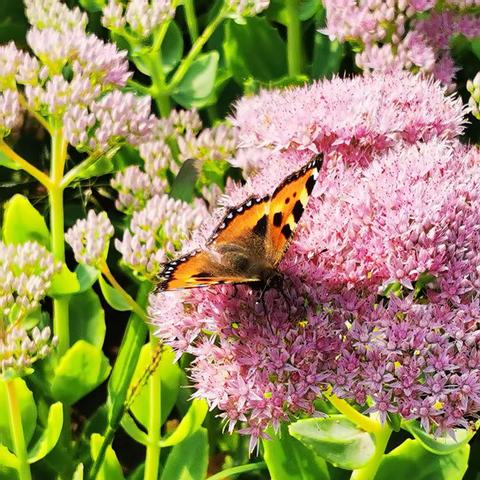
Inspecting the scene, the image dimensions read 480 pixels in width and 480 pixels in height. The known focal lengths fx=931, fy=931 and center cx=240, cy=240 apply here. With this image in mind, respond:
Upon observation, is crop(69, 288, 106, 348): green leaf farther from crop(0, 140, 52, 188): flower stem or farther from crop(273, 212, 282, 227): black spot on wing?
crop(273, 212, 282, 227): black spot on wing

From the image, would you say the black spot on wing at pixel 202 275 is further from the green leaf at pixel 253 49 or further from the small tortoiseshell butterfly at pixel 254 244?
the green leaf at pixel 253 49

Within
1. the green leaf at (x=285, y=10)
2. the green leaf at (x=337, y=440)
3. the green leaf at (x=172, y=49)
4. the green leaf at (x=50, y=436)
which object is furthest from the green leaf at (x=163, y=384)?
the green leaf at (x=285, y=10)

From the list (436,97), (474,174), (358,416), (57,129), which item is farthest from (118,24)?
(358,416)

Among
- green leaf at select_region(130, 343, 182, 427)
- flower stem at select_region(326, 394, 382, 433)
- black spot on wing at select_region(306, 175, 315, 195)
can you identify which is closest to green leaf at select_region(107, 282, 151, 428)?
green leaf at select_region(130, 343, 182, 427)

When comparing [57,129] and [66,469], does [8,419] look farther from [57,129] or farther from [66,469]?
[57,129]

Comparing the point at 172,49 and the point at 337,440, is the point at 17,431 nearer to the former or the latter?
the point at 337,440
